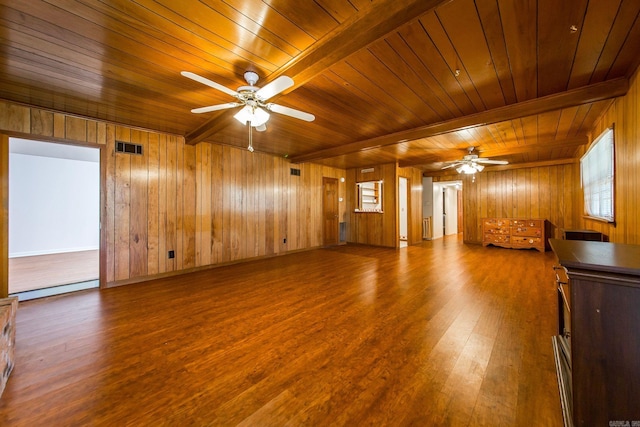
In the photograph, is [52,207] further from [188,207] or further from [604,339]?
[604,339]

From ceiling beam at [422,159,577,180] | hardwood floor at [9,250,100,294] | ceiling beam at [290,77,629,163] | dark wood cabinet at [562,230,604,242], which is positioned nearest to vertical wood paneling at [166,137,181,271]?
hardwood floor at [9,250,100,294]

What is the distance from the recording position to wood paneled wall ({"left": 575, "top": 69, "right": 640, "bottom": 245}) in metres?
2.15

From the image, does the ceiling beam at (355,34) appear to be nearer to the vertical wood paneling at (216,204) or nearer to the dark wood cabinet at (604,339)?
the dark wood cabinet at (604,339)

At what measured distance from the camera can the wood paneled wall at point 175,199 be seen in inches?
141

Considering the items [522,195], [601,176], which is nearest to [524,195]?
[522,195]

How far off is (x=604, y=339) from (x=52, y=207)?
9878mm

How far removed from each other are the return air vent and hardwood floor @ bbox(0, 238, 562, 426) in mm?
2116

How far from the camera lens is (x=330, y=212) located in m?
7.39

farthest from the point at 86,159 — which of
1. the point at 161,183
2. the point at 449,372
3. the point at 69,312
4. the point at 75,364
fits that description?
the point at 449,372

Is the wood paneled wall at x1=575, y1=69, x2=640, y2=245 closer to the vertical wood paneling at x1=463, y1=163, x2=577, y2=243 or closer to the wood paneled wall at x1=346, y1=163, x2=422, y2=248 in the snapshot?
the wood paneled wall at x1=346, y1=163, x2=422, y2=248

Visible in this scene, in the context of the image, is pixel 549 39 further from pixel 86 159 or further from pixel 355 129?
pixel 86 159

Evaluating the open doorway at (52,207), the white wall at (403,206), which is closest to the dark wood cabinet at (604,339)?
the open doorway at (52,207)

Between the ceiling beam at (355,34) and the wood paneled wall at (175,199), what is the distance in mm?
2962

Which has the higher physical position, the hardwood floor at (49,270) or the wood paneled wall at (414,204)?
the wood paneled wall at (414,204)
